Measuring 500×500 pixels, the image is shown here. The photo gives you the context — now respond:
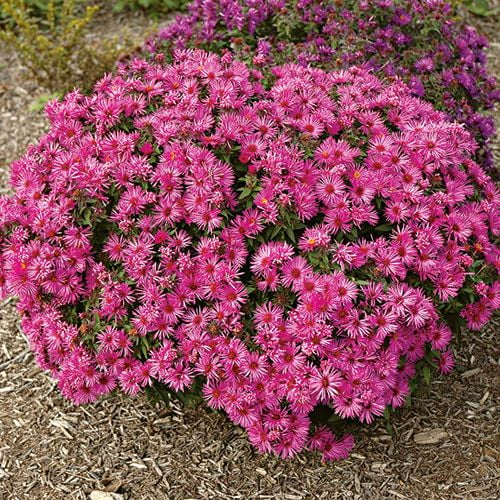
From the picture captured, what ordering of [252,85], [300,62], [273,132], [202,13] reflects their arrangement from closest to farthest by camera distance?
[273,132]
[252,85]
[300,62]
[202,13]

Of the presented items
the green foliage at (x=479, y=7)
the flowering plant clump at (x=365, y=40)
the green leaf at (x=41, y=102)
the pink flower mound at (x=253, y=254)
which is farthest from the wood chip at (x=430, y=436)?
the green foliage at (x=479, y=7)

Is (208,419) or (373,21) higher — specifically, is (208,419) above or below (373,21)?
below

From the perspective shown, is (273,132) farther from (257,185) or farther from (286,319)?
(286,319)

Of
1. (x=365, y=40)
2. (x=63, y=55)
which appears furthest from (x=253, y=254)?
(x=63, y=55)

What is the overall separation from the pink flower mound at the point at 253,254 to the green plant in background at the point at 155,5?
377 cm

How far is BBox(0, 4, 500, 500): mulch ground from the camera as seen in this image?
2.91 metres

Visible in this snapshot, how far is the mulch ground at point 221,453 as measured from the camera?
2912mm

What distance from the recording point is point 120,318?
2.65 metres

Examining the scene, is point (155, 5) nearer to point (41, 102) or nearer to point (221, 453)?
point (41, 102)

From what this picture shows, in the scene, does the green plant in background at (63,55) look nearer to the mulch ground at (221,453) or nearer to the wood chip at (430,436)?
the mulch ground at (221,453)

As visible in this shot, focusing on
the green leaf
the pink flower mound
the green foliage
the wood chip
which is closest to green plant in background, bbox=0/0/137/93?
the green leaf

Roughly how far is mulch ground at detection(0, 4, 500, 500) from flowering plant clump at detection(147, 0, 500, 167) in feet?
3.89

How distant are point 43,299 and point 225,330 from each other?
707 millimetres

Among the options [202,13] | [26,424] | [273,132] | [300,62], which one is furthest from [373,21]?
[26,424]
